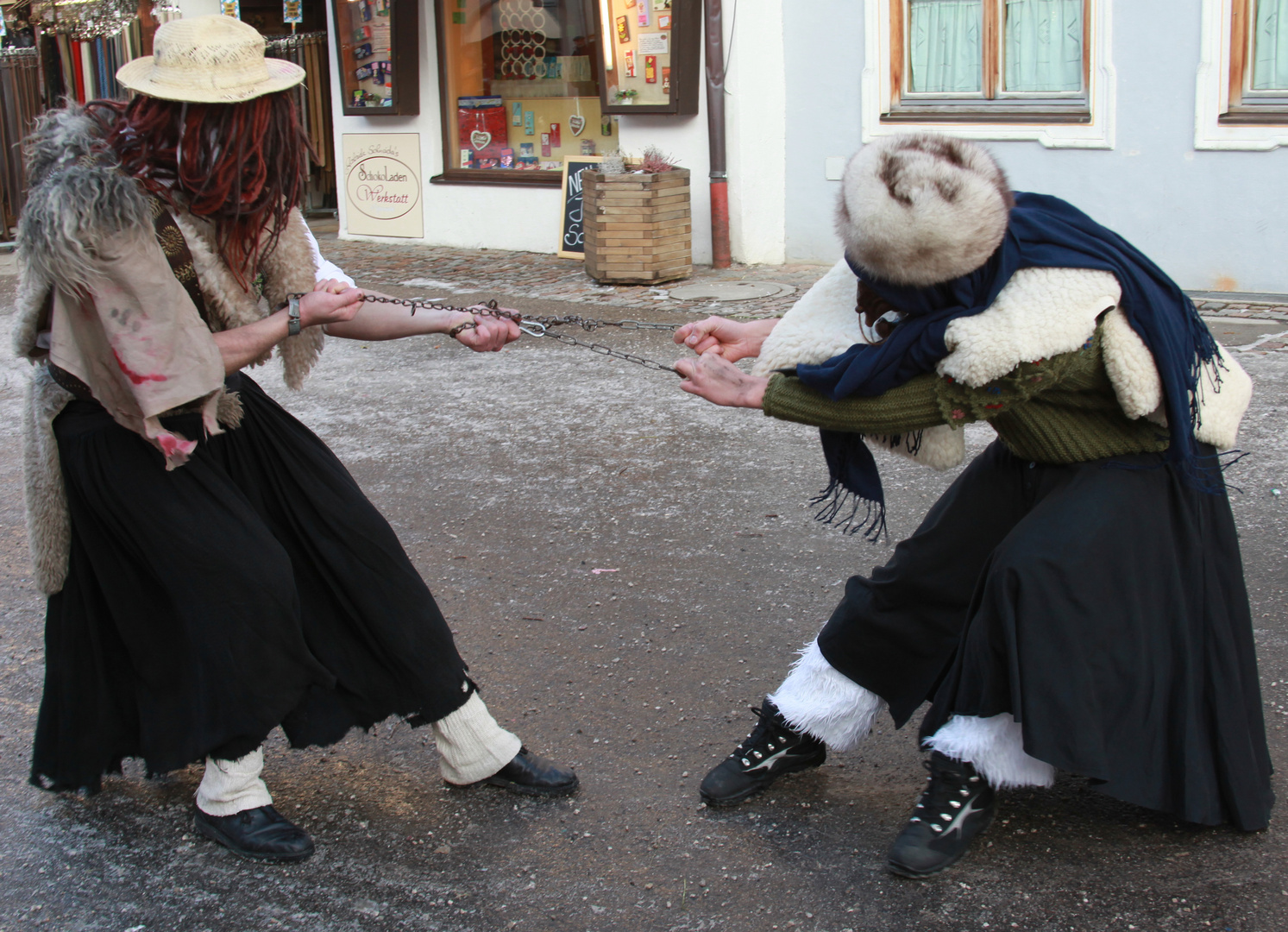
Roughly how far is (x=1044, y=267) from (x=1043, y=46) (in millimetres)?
6946

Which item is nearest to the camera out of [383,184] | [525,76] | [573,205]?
[573,205]

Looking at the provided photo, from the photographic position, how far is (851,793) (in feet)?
9.56

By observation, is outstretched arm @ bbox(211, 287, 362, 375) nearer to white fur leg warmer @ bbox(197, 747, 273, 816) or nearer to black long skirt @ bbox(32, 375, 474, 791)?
black long skirt @ bbox(32, 375, 474, 791)

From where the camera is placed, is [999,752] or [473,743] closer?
[999,752]

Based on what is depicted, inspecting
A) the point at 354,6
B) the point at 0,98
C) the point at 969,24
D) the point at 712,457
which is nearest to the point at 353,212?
the point at 354,6

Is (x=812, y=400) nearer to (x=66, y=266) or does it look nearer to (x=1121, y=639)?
(x=1121, y=639)

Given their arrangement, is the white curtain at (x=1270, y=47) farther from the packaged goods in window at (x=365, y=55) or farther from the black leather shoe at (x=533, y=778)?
the packaged goods in window at (x=365, y=55)

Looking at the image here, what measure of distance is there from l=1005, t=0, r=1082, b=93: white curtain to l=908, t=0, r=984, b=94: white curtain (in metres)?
0.24

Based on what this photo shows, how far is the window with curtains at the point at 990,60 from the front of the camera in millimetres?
8312

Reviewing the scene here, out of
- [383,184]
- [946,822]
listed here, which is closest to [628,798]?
[946,822]

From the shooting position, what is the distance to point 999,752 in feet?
8.16

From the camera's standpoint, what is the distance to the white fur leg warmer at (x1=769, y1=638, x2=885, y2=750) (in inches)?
110

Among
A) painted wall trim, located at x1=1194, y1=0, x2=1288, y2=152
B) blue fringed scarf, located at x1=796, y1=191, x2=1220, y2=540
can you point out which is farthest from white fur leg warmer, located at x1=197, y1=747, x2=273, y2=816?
painted wall trim, located at x1=1194, y1=0, x2=1288, y2=152

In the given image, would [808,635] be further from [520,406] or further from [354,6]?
[354,6]
